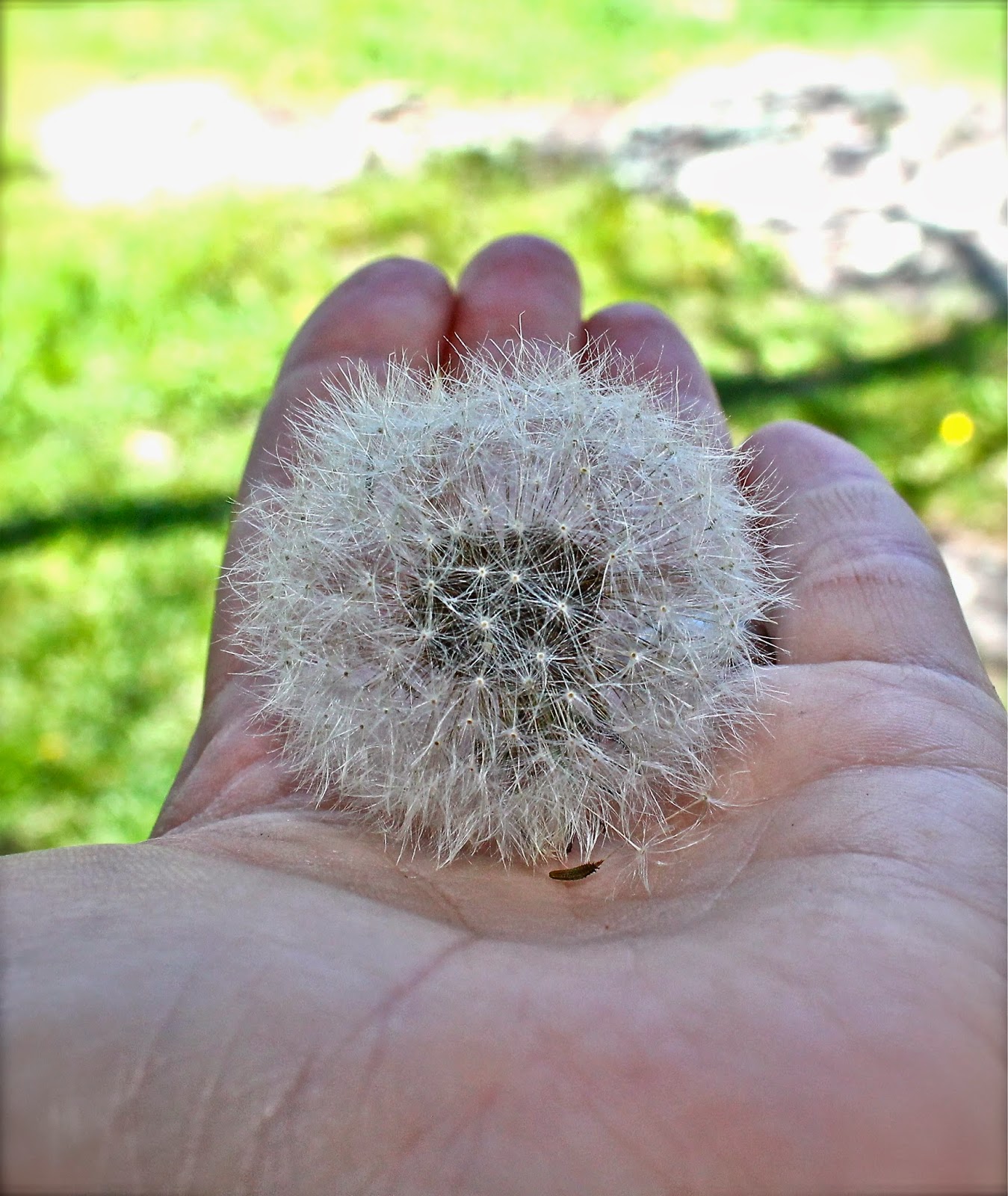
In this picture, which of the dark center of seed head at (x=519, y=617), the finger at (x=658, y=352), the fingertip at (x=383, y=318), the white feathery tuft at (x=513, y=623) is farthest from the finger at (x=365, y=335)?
the dark center of seed head at (x=519, y=617)

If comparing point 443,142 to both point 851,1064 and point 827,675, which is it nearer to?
point 827,675

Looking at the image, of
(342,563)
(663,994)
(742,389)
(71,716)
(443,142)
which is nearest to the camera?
(663,994)

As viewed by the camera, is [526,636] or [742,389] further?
[742,389]

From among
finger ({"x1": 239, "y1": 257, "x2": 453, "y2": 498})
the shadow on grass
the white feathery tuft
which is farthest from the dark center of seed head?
the shadow on grass

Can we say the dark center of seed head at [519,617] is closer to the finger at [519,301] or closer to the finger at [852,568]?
the finger at [852,568]

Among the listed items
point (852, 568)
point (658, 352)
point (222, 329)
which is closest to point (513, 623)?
point (852, 568)

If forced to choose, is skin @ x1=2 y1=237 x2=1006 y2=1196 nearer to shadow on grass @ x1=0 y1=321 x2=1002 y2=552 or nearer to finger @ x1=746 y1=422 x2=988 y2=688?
finger @ x1=746 y1=422 x2=988 y2=688

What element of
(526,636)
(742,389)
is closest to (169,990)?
(526,636)
